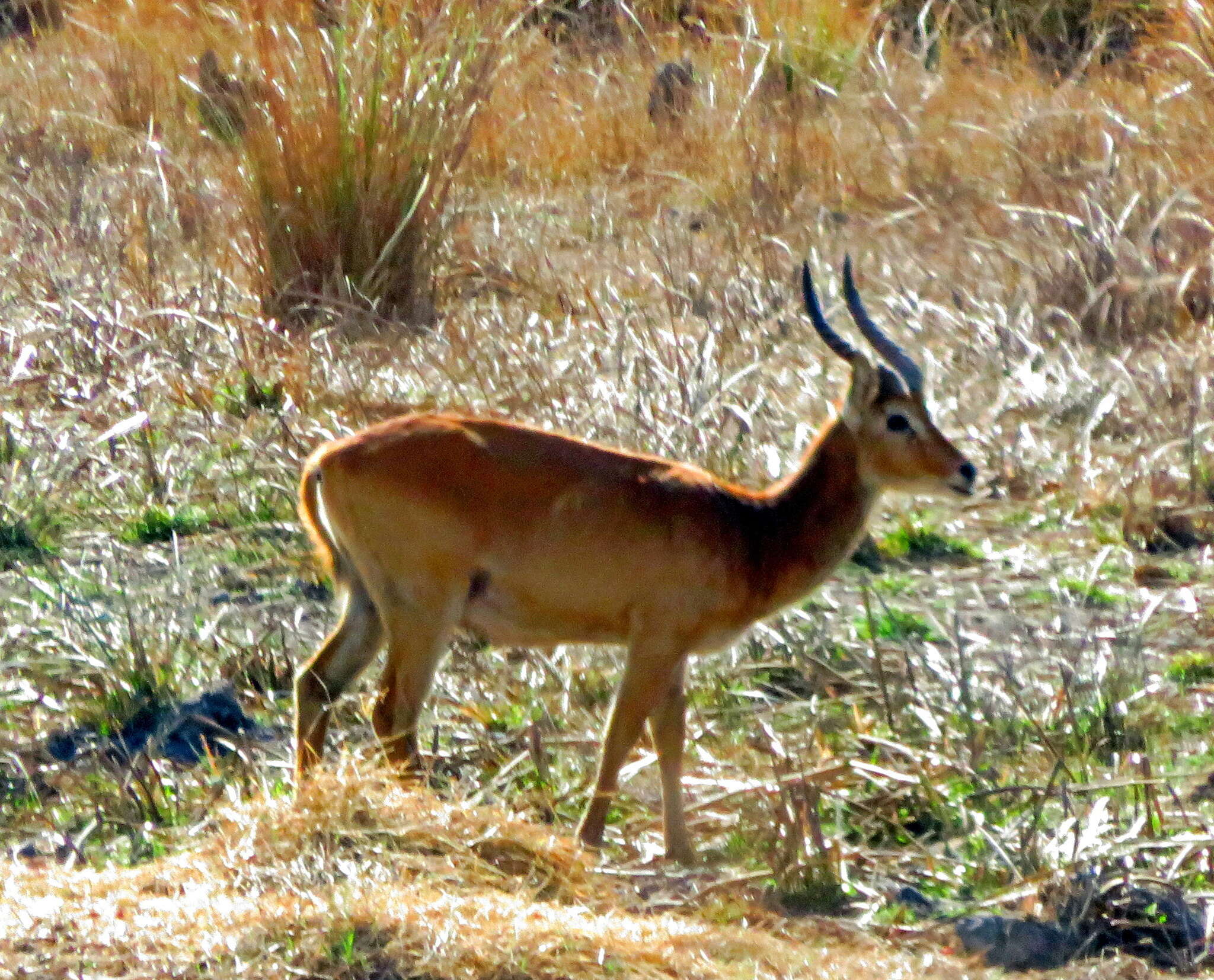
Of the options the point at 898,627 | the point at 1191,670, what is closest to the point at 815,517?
the point at 898,627

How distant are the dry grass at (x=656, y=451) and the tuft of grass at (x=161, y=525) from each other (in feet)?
0.07

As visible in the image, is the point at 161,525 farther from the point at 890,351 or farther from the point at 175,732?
the point at 890,351

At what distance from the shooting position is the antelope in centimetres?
602

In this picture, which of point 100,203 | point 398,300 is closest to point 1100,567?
point 398,300

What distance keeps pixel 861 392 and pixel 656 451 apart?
6.43 feet

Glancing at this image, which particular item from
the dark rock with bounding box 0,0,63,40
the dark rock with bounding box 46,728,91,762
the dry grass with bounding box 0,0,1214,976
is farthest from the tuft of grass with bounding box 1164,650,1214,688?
the dark rock with bounding box 0,0,63,40

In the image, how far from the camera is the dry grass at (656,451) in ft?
16.8

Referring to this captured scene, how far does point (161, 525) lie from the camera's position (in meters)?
8.55

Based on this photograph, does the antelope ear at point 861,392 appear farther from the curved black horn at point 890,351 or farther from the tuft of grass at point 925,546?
the tuft of grass at point 925,546

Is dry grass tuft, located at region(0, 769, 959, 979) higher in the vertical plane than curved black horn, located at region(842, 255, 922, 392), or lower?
lower

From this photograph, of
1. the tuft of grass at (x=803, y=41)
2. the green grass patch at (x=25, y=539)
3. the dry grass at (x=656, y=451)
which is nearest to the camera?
the dry grass at (x=656, y=451)

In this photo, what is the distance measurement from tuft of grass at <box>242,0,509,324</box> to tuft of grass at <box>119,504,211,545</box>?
6.51 feet

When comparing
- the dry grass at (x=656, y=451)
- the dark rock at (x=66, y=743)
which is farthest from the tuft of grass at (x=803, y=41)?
the dark rock at (x=66, y=743)

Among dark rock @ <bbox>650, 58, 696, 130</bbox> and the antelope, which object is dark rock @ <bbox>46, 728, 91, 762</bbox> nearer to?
the antelope
